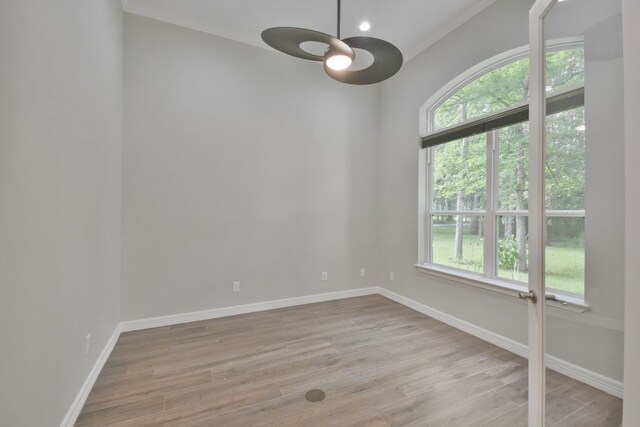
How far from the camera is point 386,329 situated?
3.09 m

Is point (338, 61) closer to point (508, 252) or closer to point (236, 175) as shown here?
point (236, 175)

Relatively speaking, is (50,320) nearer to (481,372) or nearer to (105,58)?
(105,58)

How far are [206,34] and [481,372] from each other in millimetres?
4566

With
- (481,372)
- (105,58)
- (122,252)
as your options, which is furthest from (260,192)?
(481,372)

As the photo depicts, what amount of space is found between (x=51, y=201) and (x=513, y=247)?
365 centimetres

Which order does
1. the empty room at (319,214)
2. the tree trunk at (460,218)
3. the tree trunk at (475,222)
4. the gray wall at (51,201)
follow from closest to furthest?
the gray wall at (51,201) < the empty room at (319,214) < the tree trunk at (475,222) < the tree trunk at (460,218)

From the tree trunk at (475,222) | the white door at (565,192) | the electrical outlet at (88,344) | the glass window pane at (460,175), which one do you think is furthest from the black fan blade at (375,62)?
the electrical outlet at (88,344)

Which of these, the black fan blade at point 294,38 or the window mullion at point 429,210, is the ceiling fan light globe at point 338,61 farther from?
the window mullion at point 429,210

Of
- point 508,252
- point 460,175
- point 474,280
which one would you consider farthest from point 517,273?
point 460,175

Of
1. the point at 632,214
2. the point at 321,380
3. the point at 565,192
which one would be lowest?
the point at 321,380

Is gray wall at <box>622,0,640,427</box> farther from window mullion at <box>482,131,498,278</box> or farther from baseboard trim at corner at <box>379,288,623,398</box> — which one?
window mullion at <box>482,131,498,278</box>

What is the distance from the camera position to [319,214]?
4027 mm

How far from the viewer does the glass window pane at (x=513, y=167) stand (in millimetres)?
2633

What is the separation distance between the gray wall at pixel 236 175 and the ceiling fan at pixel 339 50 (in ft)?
5.47
